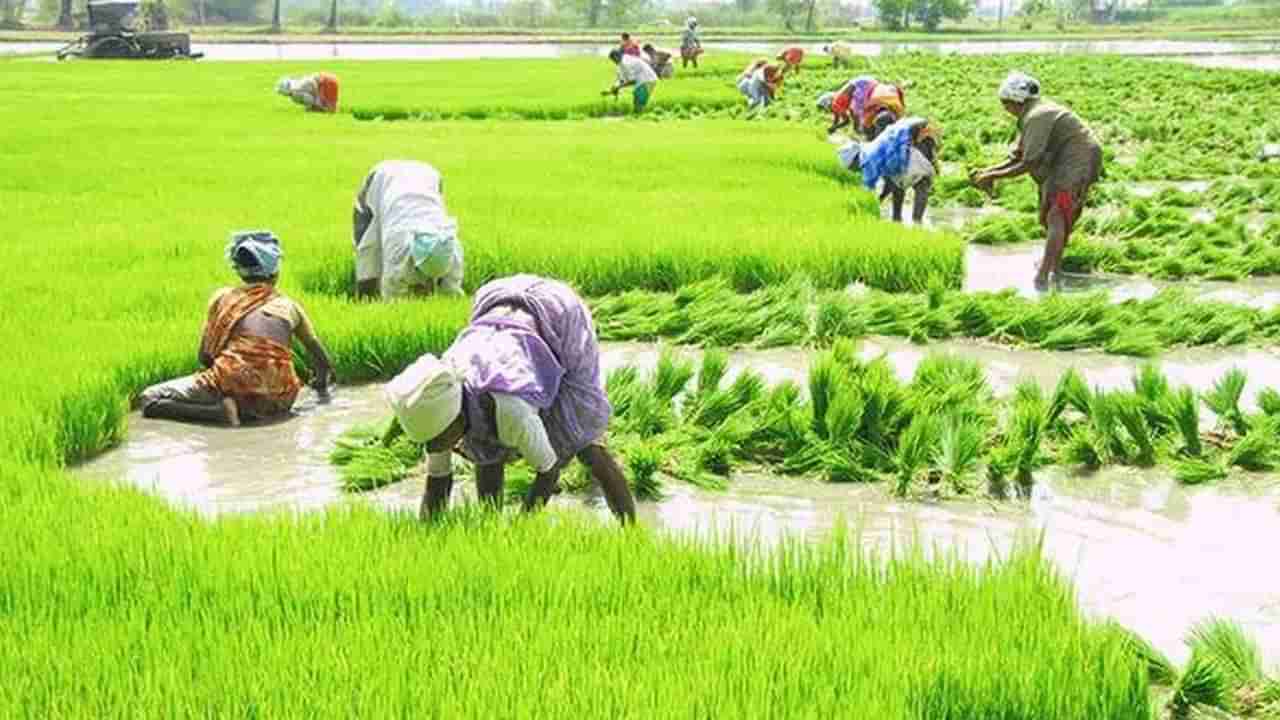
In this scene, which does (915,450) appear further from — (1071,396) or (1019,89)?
(1019,89)

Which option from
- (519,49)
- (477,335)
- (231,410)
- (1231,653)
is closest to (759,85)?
(231,410)

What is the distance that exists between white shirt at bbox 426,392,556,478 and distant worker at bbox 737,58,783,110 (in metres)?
16.3

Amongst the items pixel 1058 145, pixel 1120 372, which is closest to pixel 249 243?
pixel 1120 372

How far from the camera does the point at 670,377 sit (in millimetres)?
5266

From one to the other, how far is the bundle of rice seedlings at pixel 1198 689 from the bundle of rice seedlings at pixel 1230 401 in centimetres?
216

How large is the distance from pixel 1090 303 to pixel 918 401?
2.07 m

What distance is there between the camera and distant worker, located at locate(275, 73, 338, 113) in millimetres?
16984

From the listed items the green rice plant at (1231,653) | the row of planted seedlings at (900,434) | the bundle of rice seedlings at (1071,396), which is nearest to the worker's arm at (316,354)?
the row of planted seedlings at (900,434)

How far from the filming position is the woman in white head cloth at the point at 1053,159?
7793 millimetres

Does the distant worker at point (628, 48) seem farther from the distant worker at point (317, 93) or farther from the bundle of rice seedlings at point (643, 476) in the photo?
the bundle of rice seedlings at point (643, 476)

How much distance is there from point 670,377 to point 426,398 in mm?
2130

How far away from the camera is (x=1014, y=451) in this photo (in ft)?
15.0

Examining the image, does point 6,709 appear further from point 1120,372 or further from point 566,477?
point 1120,372

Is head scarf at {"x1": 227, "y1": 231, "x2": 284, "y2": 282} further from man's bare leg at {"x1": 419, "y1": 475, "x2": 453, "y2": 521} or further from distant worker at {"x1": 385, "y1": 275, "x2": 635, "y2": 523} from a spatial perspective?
man's bare leg at {"x1": 419, "y1": 475, "x2": 453, "y2": 521}
